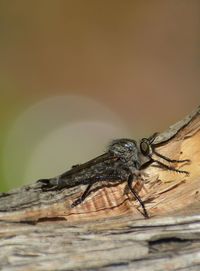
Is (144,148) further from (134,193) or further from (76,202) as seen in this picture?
(76,202)

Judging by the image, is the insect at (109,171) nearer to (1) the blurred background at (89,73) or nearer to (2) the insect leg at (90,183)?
(2) the insect leg at (90,183)

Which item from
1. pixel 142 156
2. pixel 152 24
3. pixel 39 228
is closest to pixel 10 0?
pixel 152 24

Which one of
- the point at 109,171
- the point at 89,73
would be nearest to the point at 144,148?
the point at 109,171

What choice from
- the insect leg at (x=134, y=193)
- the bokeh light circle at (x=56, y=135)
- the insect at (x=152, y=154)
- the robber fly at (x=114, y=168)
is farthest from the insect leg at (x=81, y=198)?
the bokeh light circle at (x=56, y=135)

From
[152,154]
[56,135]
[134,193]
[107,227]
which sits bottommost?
[107,227]

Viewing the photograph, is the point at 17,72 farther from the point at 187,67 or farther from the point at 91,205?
the point at 91,205

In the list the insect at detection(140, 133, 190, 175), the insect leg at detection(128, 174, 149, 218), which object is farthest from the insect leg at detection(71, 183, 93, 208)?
the insect at detection(140, 133, 190, 175)
